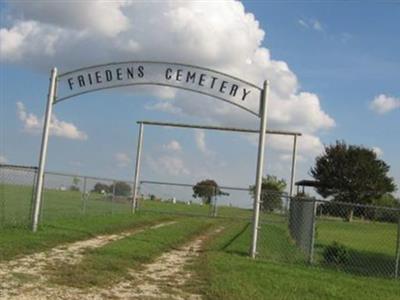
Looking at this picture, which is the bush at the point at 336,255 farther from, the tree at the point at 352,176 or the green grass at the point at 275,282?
the tree at the point at 352,176

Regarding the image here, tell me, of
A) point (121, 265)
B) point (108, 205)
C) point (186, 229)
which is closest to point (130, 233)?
point (186, 229)

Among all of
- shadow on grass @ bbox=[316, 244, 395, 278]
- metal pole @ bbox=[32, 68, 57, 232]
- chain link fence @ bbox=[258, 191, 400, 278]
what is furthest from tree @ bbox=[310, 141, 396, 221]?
metal pole @ bbox=[32, 68, 57, 232]

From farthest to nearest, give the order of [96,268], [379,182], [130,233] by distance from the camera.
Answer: [379,182], [130,233], [96,268]

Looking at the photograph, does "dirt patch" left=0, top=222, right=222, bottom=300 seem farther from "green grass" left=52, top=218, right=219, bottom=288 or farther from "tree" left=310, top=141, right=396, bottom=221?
"tree" left=310, top=141, right=396, bottom=221

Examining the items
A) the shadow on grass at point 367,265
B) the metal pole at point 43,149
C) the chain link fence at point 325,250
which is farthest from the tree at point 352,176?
the metal pole at point 43,149

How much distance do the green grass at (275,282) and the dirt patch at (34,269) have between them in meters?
2.24

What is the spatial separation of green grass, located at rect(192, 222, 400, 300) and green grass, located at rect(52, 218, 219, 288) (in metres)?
1.15

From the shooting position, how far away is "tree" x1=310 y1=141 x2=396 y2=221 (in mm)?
58344

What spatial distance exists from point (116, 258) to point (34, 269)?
2061 mm

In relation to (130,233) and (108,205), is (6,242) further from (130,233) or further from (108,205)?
(108,205)

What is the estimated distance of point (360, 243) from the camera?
2303cm

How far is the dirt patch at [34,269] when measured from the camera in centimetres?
846

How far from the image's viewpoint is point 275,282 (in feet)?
35.3

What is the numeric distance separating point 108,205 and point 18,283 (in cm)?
2215
